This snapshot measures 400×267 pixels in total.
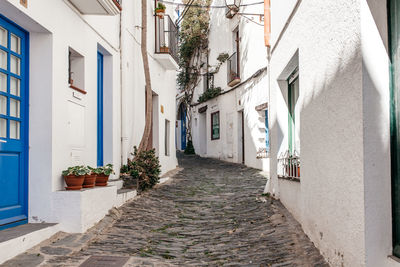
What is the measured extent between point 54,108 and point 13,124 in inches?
20.3

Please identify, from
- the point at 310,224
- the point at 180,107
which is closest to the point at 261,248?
the point at 310,224

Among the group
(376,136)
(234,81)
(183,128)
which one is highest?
(234,81)

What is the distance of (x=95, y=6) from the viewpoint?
556 centimetres

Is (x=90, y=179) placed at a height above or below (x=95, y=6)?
below

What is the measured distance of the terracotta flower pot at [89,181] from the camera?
526 centimetres

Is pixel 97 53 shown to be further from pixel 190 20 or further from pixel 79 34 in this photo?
pixel 190 20

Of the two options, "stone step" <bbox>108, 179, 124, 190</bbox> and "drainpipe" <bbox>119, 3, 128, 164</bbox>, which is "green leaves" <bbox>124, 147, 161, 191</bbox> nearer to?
"stone step" <bbox>108, 179, 124, 190</bbox>

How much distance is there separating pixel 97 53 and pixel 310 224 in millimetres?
4494

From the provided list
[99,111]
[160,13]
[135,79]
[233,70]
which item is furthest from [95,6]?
[233,70]

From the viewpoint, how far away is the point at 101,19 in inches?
260

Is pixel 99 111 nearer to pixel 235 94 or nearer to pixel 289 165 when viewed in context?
pixel 289 165

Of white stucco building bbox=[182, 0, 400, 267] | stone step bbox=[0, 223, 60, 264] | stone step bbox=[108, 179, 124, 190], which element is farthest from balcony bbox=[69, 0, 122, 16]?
stone step bbox=[0, 223, 60, 264]

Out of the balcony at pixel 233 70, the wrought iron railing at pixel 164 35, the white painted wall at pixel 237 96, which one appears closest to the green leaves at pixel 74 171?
the wrought iron railing at pixel 164 35

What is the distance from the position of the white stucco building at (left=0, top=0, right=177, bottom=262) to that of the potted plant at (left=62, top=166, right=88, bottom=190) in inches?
3.9
